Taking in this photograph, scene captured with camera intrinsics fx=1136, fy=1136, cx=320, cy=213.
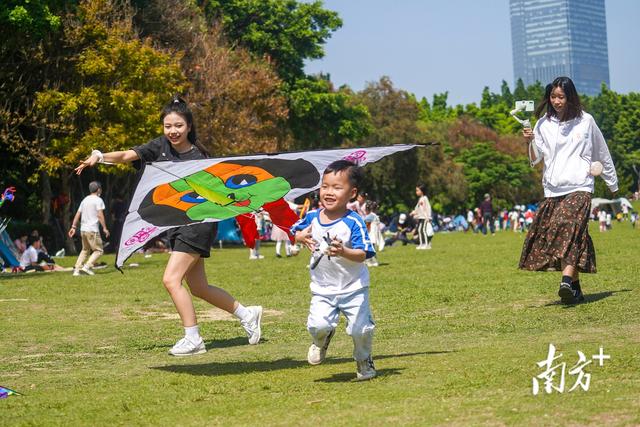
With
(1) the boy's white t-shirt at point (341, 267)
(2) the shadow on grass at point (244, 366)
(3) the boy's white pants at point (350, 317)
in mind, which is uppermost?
(1) the boy's white t-shirt at point (341, 267)

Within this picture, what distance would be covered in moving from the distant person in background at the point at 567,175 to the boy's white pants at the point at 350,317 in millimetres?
4779

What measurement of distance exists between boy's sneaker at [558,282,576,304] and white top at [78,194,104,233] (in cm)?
1369

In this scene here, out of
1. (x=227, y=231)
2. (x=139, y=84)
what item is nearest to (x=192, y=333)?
(x=139, y=84)

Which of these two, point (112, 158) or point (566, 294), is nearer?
point (112, 158)

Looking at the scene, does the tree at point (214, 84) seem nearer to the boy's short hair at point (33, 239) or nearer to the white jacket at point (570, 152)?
the boy's short hair at point (33, 239)

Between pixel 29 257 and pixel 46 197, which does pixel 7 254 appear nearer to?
pixel 29 257

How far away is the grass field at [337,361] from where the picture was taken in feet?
21.5

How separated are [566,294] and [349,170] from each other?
5036 millimetres

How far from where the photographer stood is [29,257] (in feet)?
90.9

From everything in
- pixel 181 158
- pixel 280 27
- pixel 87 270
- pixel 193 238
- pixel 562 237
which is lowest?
pixel 87 270

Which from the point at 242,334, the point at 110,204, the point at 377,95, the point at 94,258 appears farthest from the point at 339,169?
the point at 377,95

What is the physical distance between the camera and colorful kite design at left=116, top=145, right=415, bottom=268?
899 cm

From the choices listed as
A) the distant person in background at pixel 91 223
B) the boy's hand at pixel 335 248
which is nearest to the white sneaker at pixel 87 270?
the distant person in background at pixel 91 223

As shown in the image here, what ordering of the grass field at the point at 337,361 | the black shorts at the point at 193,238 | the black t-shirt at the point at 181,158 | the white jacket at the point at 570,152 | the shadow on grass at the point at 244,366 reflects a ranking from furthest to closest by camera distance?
the white jacket at the point at 570,152
the black shorts at the point at 193,238
the black t-shirt at the point at 181,158
the shadow on grass at the point at 244,366
the grass field at the point at 337,361
